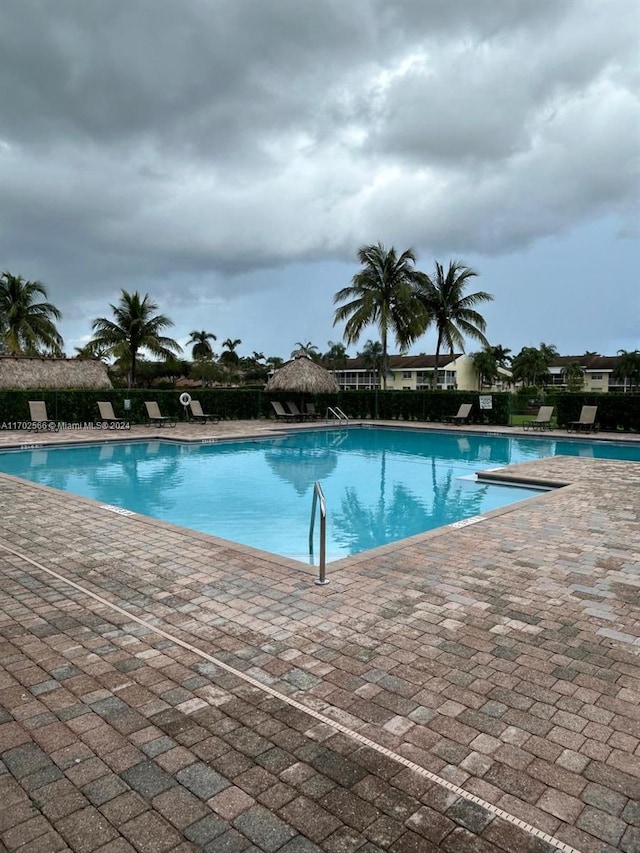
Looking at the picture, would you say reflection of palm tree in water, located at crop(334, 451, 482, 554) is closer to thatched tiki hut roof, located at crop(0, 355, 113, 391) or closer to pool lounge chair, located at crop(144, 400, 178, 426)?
pool lounge chair, located at crop(144, 400, 178, 426)

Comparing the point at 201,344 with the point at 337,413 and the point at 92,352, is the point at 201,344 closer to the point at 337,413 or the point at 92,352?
the point at 92,352

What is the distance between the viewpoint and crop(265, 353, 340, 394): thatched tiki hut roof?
26.2 m

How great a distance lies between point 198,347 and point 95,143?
182 ft

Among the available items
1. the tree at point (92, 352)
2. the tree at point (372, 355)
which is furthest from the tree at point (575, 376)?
the tree at point (92, 352)

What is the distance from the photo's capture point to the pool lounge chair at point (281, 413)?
Result: 25062 mm

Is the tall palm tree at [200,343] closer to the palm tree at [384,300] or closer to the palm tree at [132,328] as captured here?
the palm tree at [132,328]

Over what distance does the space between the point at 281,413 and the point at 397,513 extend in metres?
15.9

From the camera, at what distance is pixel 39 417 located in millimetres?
20156

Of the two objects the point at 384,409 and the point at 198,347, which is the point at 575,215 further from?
the point at 198,347

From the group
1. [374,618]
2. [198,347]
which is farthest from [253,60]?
[198,347]

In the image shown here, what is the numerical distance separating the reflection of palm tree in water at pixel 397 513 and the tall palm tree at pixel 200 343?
57218 mm

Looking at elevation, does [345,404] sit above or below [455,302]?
below

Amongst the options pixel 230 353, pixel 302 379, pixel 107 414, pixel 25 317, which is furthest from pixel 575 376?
pixel 107 414

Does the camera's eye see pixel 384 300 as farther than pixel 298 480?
Yes
